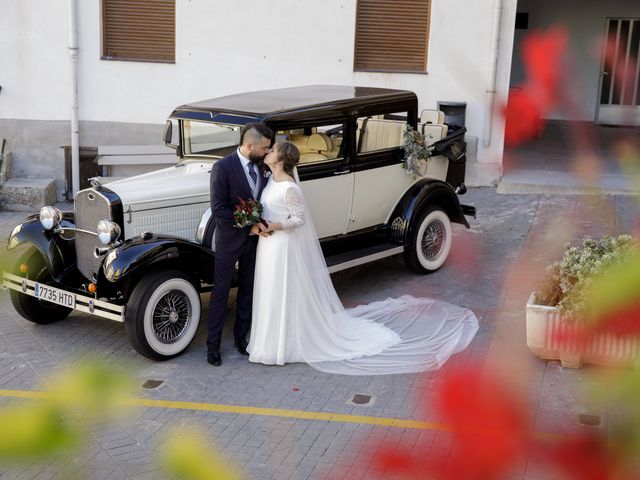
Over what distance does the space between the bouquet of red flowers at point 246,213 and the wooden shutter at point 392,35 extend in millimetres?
6374

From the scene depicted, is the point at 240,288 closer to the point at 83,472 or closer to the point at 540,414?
the point at 540,414

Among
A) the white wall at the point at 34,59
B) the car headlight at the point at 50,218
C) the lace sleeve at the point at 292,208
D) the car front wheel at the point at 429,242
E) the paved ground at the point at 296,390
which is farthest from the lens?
the white wall at the point at 34,59

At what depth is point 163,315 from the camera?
6.14 m

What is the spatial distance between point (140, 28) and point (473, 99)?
4913 mm

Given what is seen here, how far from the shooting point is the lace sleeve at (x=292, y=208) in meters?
6.05

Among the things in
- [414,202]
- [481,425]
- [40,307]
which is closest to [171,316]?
[40,307]

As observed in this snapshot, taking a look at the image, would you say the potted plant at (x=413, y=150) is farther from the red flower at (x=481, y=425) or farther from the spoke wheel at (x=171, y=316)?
the red flower at (x=481, y=425)

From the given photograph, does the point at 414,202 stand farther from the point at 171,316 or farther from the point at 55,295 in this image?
the point at 55,295

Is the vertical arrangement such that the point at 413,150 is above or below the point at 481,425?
below

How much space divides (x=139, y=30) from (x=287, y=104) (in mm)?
5864

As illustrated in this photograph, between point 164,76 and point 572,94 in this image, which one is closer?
point 572,94

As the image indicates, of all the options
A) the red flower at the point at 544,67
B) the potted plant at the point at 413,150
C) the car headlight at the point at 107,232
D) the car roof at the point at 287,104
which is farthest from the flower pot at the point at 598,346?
the potted plant at the point at 413,150

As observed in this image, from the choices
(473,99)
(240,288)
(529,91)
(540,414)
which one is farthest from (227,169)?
(473,99)

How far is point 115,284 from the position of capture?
20.4 feet
